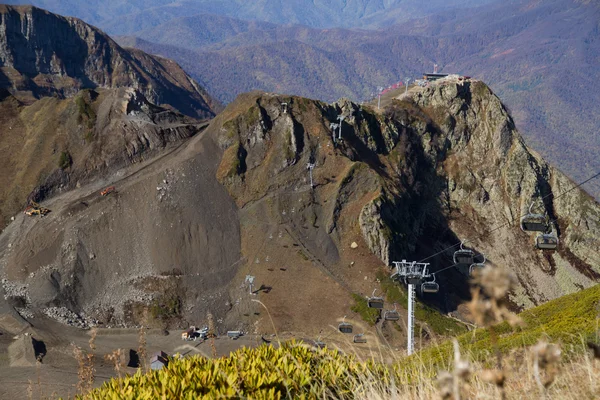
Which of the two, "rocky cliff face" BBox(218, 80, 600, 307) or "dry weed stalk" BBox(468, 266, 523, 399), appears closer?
"dry weed stalk" BBox(468, 266, 523, 399)

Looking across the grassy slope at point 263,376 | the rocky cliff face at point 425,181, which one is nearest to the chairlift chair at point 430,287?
the rocky cliff face at point 425,181

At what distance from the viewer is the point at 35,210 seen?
242 feet

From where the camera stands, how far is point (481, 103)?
116 m

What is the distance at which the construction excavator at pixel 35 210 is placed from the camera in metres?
73.8

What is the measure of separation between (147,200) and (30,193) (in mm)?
19580

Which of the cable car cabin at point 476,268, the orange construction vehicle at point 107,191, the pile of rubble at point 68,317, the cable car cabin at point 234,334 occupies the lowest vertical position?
the cable car cabin at point 234,334

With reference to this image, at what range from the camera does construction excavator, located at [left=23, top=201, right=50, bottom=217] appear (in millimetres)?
73750

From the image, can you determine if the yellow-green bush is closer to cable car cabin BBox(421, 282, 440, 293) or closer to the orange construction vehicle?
cable car cabin BBox(421, 282, 440, 293)

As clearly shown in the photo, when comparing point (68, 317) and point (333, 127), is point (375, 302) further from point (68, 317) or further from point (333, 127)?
point (333, 127)

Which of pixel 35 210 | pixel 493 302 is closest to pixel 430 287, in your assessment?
pixel 493 302

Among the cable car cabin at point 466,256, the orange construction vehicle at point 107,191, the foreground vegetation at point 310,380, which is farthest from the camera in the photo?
the orange construction vehicle at point 107,191

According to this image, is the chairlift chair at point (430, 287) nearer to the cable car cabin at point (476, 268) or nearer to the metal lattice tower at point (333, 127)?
the cable car cabin at point (476, 268)

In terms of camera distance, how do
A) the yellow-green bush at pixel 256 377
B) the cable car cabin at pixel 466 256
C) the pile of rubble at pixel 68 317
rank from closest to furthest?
the yellow-green bush at pixel 256 377 < the cable car cabin at pixel 466 256 < the pile of rubble at pixel 68 317

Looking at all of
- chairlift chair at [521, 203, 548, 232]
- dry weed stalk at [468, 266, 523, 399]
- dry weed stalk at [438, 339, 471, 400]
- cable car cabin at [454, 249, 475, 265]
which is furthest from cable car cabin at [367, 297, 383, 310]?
dry weed stalk at [468, 266, 523, 399]
